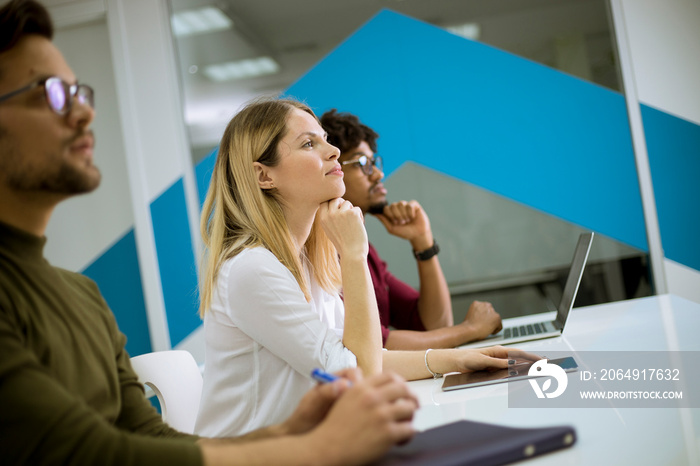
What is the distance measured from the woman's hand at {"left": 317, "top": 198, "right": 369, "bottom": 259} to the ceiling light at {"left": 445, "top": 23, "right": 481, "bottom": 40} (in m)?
2.27

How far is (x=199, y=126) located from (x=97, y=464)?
3233 mm

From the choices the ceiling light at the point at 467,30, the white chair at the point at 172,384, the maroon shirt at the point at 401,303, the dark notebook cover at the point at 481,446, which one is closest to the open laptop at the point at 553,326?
the maroon shirt at the point at 401,303

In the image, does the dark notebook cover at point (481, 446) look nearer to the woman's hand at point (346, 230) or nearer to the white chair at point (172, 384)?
the woman's hand at point (346, 230)

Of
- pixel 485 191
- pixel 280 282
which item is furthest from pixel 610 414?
pixel 485 191

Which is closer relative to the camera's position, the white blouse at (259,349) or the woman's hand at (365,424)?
the woman's hand at (365,424)

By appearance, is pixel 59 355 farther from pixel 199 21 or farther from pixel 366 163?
pixel 199 21

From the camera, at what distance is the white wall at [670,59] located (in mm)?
3410

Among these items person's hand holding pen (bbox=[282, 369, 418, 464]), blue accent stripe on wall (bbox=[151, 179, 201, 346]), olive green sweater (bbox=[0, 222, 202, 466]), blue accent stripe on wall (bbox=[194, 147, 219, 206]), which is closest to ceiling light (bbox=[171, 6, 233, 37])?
blue accent stripe on wall (bbox=[194, 147, 219, 206])

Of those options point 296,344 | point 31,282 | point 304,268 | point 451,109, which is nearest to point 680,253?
point 451,109

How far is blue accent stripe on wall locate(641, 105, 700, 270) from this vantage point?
134 inches

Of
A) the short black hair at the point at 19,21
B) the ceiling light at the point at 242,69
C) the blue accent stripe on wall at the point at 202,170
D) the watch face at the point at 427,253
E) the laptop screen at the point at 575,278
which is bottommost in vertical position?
the laptop screen at the point at 575,278

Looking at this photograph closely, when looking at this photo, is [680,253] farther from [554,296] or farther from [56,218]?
[56,218]

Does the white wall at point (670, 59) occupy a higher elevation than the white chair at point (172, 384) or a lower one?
higher

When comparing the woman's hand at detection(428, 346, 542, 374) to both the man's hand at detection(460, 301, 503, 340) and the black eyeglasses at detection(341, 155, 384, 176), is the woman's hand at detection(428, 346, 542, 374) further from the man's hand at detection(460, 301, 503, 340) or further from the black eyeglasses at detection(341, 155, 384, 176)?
the black eyeglasses at detection(341, 155, 384, 176)
